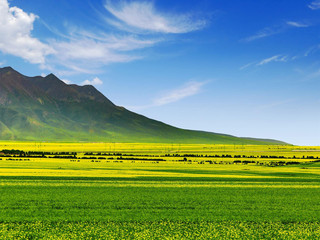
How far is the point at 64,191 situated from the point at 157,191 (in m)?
9.05

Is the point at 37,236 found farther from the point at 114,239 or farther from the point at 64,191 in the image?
the point at 64,191

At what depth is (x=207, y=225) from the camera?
65.7 ft

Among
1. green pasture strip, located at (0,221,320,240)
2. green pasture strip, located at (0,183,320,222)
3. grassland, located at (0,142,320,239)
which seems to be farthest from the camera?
green pasture strip, located at (0,183,320,222)

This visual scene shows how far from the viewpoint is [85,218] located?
21.2 metres

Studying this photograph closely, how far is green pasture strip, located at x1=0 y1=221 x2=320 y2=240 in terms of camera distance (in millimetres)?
17750

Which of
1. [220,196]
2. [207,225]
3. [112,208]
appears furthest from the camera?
[220,196]

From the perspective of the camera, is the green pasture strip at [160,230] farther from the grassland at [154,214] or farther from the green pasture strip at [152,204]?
the green pasture strip at [152,204]

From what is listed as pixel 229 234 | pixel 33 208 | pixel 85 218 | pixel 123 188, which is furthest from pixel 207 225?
pixel 123 188

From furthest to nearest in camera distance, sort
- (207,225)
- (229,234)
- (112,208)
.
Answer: (112,208) → (207,225) → (229,234)

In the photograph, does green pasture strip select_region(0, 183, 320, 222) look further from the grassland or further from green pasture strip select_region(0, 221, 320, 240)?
green pasture strip select_region(0, 221, 320, 240)

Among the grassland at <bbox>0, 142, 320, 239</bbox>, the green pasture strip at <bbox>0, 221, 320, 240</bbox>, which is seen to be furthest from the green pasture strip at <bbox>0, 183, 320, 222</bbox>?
the green pasture strip at <bbox>0, 221, 320, 240</bbox>

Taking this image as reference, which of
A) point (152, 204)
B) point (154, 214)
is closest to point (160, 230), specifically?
point (154, 214)

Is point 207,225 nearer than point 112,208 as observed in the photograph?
Yes

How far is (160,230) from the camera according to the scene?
18.9 m
